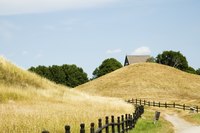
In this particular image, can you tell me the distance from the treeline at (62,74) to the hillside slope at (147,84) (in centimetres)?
2730

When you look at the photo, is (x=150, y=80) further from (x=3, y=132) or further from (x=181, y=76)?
(x=3, y=132)

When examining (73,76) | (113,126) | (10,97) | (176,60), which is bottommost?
(113,126)

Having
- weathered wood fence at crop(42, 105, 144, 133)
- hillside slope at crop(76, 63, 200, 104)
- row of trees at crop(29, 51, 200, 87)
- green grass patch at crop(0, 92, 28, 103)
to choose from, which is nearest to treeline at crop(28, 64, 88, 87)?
row of trees at crop(29, 51, 200, 87)

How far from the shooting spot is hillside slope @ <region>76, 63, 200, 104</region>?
11425 cm

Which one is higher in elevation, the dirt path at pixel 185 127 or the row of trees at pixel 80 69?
the row of trees at pixel 80 69

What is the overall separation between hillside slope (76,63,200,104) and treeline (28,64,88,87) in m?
27.3

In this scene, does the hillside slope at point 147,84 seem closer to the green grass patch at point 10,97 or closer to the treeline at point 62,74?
the treeline at point 62,74

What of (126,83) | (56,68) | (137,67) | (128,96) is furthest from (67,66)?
(128,96)

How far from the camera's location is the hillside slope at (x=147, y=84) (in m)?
114

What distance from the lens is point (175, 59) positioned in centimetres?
16700

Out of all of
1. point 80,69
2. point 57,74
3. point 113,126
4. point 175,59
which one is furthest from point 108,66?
point 113,126

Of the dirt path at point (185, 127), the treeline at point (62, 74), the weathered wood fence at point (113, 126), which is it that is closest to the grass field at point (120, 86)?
the dirt path at point (185, 127)

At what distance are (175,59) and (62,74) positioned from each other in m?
41.3

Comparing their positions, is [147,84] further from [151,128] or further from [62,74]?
[151,128]
